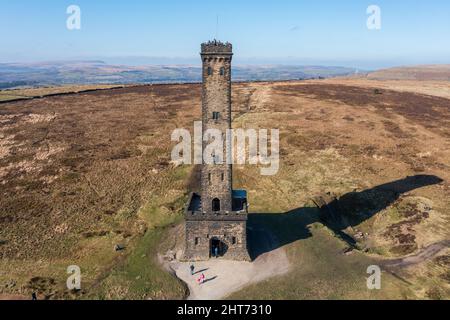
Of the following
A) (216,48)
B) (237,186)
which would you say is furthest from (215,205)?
(237,186)

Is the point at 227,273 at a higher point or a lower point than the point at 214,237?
lower

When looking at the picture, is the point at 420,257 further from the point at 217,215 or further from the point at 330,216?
the point at 217,215

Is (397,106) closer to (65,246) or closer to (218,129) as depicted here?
(218,129)

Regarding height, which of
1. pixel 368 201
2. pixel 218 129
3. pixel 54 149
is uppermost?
pixel 218 129

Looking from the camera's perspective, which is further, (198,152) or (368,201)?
(198,152)
